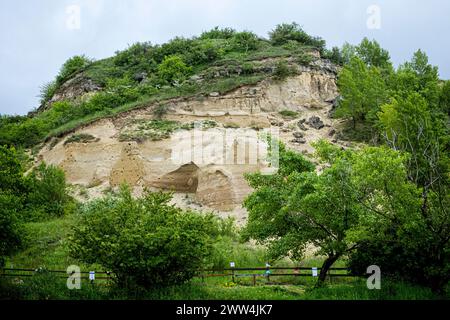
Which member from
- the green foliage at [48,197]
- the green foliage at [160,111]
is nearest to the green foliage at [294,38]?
the green foliage at [160,111]

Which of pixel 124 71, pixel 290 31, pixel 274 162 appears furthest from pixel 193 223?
pixel 290 31

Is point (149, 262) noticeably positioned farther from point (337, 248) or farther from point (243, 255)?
point (243, 255)

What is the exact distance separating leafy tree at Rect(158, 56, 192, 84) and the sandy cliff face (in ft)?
22.1

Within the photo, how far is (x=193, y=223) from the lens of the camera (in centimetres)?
1708

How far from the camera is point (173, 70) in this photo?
49.1m

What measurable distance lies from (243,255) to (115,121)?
21488mm

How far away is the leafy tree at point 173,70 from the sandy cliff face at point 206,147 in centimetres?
675

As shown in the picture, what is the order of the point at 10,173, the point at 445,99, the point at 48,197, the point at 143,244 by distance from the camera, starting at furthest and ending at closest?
the point at 445,99 < the point at 48,197 < the point at 10,173 < the point at 143,244

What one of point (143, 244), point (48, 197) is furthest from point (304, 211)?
point (48, 197)

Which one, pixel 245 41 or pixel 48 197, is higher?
pixel 245 41

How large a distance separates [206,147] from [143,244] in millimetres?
19151

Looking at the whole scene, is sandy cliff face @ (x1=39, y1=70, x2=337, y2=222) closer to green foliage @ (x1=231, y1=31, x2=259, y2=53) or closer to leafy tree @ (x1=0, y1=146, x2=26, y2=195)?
leafy tree @ (x1=0, y1=146, x2=26, y2=195)

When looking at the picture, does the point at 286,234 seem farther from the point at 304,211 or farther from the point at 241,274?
the point at 241,274

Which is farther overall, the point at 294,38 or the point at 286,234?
the point at 294,38
